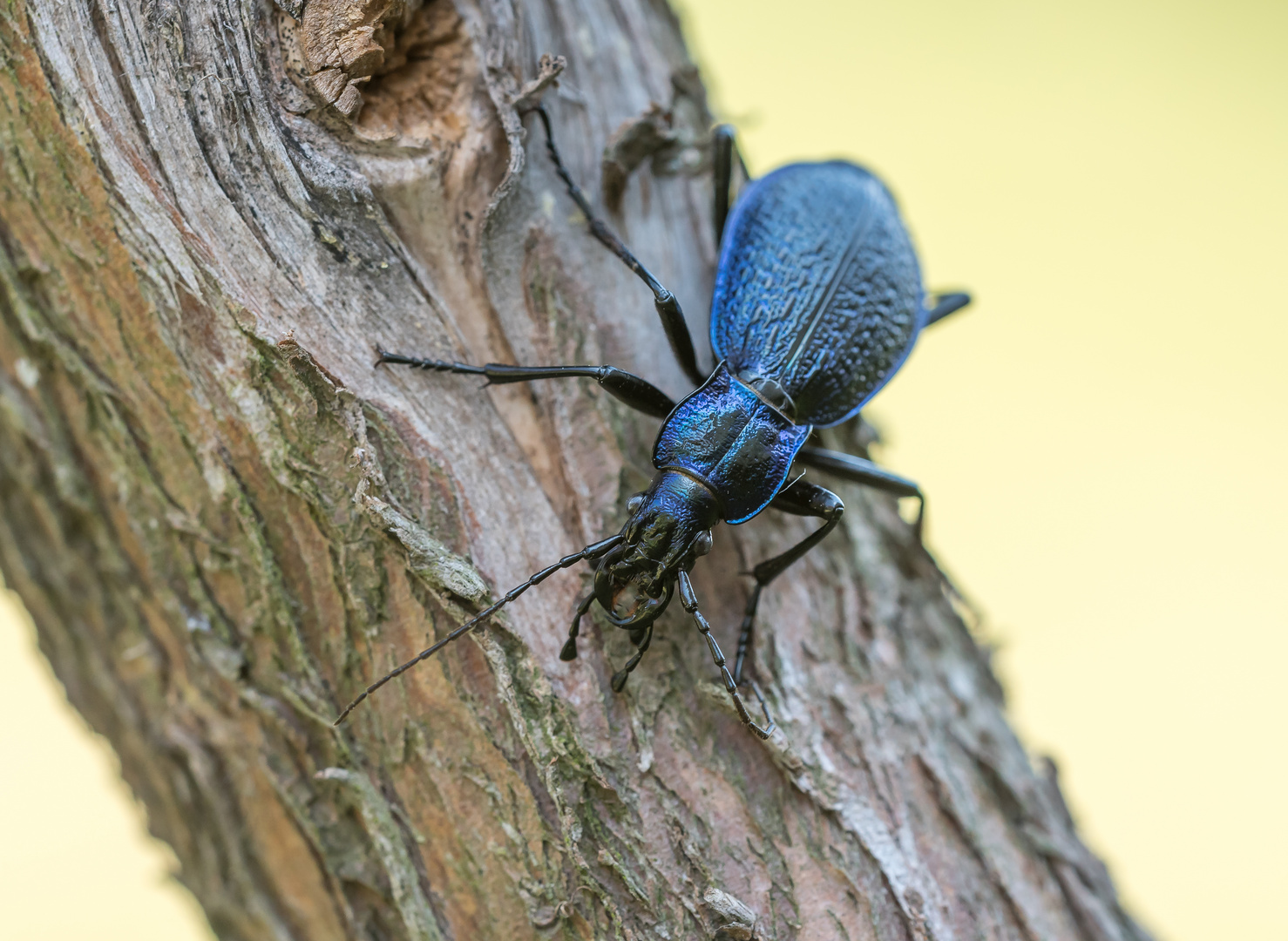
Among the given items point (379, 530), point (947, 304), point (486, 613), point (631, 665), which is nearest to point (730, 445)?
point (631, 665)

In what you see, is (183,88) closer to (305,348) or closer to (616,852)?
(305,348)

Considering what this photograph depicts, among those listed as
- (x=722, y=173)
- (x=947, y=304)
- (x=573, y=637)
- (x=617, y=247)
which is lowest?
(x=573, y=637)

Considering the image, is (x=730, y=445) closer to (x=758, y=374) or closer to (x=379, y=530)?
(x=758, y=374)

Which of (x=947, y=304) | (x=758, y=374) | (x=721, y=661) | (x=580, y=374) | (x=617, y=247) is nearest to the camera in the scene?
(x=721, y=661)

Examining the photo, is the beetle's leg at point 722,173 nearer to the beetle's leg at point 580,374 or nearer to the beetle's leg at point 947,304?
the beetle's leg at point 580,374

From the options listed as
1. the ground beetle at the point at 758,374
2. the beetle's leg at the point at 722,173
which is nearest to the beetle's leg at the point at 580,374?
the ground beetle at the point at 758,374

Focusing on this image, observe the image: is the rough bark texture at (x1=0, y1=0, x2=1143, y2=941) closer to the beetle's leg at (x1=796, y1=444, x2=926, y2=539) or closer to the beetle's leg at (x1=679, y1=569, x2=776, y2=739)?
the beetle's leg at (x1=679, y1=569, x2=776, y2=739)

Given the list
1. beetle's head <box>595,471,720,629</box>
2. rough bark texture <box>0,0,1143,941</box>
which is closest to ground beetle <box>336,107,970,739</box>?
beetle's head <box>595,471,720,629</box>

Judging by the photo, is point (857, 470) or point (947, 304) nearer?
point (857, 470)
